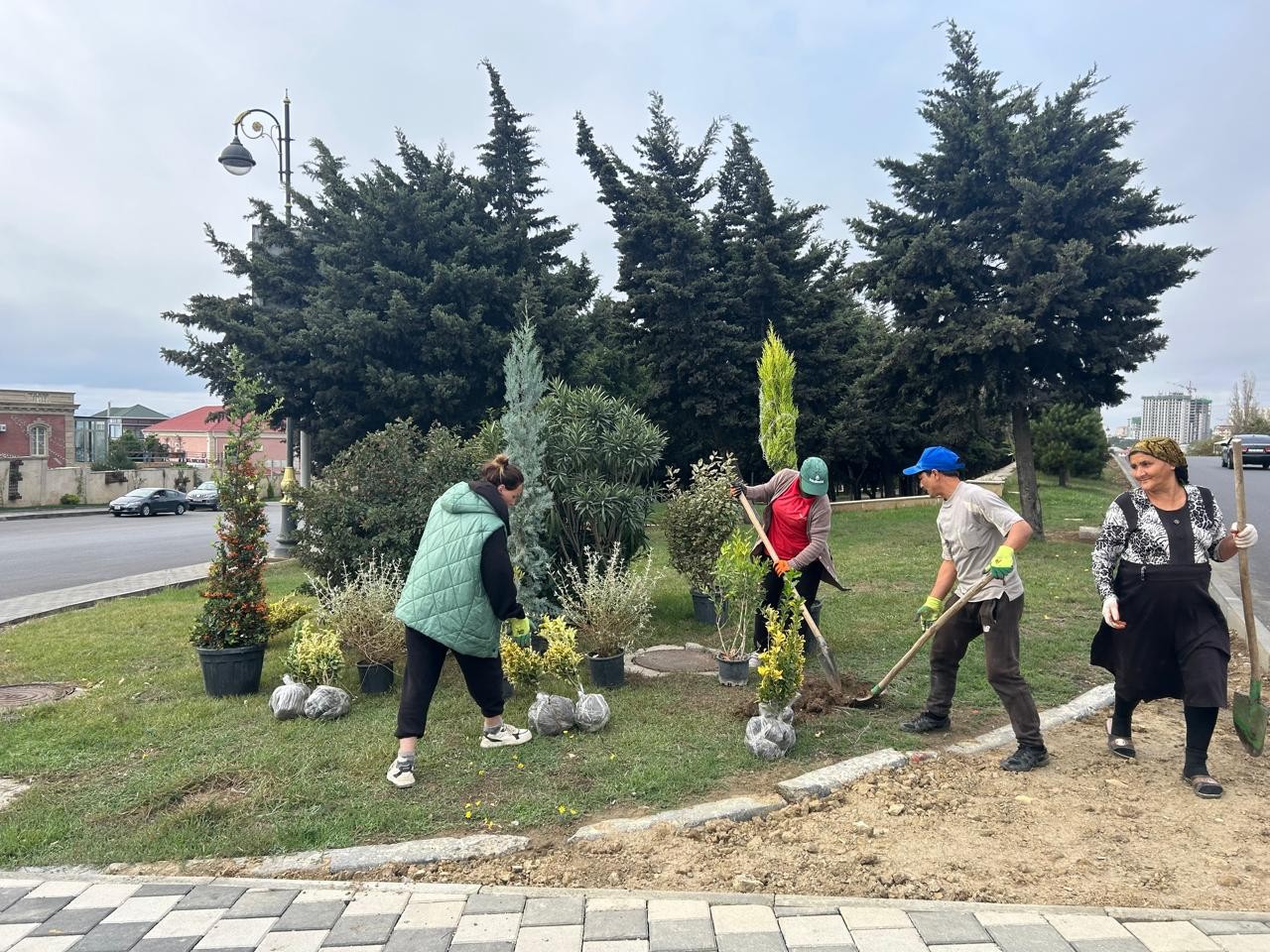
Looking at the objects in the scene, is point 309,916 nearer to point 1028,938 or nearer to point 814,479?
point 1028,938

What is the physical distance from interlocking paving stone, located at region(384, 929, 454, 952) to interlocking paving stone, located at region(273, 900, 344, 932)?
29 centimetres

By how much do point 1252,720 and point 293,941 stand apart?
4835 millimetres

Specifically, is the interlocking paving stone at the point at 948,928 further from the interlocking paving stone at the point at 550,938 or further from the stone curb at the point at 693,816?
the stone curb at the point at 693,816

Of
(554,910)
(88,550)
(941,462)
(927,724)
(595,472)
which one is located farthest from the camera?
(88,550)

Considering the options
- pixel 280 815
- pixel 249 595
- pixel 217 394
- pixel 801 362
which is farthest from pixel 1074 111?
pixel 217 394

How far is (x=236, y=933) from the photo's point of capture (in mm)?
2877

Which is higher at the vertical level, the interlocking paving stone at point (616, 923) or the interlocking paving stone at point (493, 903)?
the interlocking paving stone at point (616, 923)

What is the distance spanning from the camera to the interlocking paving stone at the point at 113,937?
110 inches

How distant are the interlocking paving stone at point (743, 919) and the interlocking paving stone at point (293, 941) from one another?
140 centimetres

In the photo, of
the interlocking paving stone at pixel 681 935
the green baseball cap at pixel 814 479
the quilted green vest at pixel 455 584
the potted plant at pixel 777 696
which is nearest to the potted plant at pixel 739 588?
the green baseball cap at pixel 814 479

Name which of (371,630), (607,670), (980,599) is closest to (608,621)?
(607,670)

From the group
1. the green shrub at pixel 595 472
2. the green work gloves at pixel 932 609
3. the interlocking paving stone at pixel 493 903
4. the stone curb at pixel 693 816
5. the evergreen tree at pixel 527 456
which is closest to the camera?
the interlocking paving stone at pixel 493 903

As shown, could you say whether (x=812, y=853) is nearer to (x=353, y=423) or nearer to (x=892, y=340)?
(x=892, y=340)

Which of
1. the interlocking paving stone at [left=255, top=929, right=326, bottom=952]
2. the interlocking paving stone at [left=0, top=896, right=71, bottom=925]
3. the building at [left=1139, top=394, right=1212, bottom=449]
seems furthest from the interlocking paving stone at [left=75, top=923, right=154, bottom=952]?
the building at [left=1139, top=394, right=1212, bottom=449]
